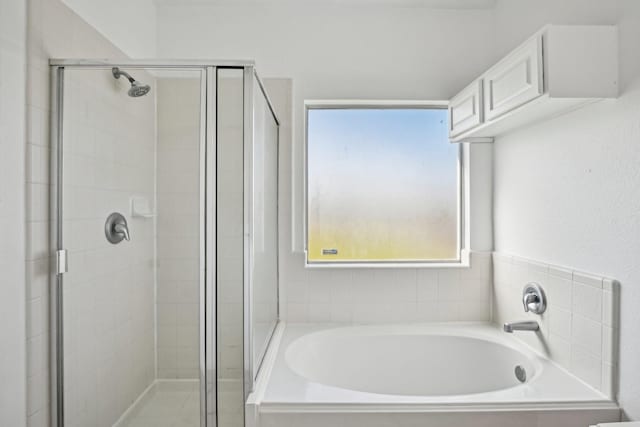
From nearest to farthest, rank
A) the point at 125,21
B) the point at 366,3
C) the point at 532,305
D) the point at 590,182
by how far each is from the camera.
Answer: the point at 590,182, the point at 532,305, the point at 125,21, the point at 366,3

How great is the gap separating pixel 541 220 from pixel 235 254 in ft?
4.83

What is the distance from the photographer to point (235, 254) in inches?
56.9

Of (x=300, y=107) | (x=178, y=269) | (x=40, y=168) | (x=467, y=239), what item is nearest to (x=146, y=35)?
(x=300, y=107)

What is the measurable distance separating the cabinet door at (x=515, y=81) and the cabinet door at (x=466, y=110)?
0.19 feet

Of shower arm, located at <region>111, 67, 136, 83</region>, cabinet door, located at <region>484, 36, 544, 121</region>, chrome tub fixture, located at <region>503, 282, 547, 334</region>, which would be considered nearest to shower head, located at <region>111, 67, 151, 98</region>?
shower arm, located at <region>111, 67, 136, 83</region>

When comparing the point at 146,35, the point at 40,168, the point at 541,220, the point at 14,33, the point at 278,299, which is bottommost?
the point at 278,299

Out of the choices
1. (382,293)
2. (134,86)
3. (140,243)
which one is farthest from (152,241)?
(382,293)

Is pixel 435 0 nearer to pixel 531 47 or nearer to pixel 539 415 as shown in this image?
pixel 531 47

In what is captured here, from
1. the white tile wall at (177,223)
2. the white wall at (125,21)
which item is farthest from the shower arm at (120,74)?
the white wall at (125,21)

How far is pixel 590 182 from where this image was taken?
1561mm

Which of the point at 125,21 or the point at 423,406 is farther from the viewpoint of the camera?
the point at 125,21

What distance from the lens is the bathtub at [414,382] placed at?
4.77 ft

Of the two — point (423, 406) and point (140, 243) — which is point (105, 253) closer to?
point (140, 243)

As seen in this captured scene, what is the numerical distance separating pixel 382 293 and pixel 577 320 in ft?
3.39
